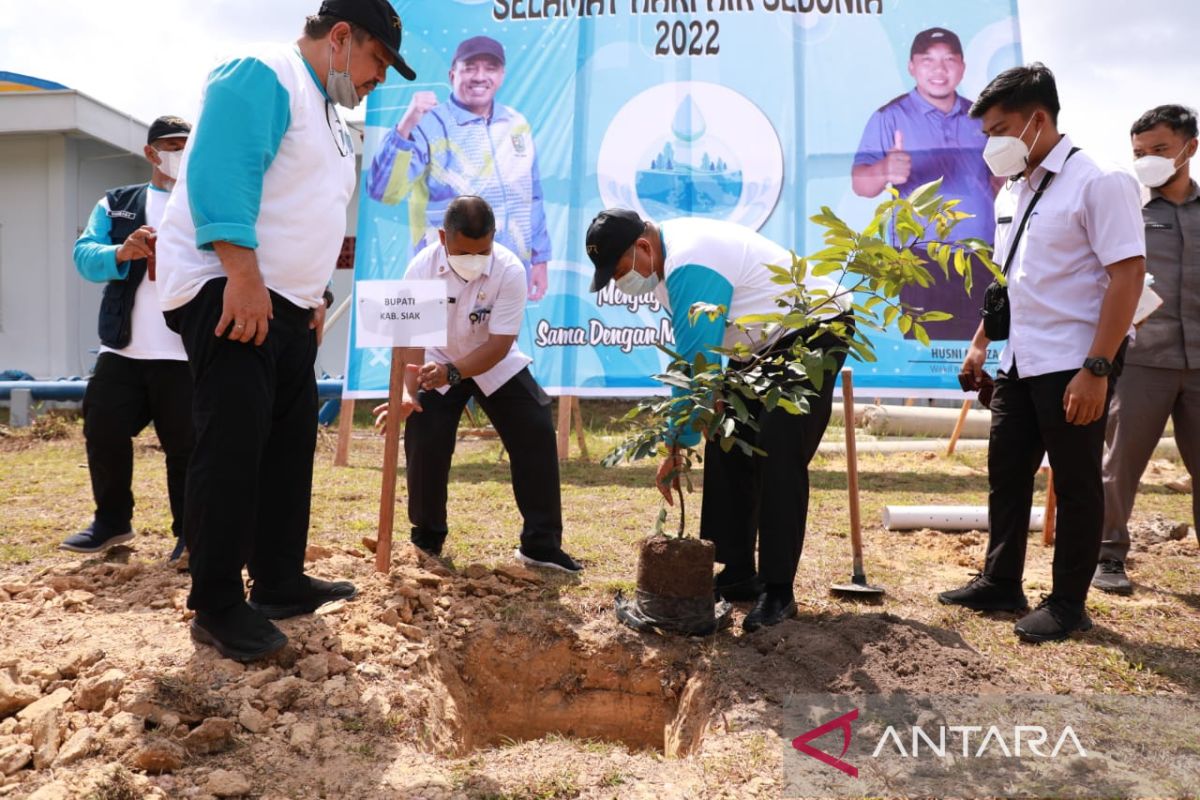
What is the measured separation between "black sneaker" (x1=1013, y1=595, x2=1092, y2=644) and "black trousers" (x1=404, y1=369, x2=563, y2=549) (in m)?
2.02

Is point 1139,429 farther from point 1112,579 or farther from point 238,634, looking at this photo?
point 238,634

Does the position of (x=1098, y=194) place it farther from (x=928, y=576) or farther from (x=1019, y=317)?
→ (x=928, y=576)

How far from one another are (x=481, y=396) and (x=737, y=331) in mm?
1307

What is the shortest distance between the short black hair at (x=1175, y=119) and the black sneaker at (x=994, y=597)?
2.13 meters

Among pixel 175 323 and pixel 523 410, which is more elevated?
pixel 175 323

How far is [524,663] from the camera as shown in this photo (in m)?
3.69

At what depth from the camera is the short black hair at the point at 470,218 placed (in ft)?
13.7

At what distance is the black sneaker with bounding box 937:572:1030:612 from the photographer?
3.93 meters

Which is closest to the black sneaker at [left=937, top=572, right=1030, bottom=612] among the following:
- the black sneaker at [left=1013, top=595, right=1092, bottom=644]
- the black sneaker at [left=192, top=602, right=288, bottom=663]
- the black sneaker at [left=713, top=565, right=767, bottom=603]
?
the black sneaker at [left=1013, top=595, right=1092, bottom=644]

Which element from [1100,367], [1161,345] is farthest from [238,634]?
[1161,345]

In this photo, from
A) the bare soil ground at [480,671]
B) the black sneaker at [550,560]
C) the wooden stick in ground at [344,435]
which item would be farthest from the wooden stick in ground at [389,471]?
the wooden stick in ground at [344,435]

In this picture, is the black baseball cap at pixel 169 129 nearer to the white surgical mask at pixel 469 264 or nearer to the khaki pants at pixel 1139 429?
the white surgical mask at pixel 469 264

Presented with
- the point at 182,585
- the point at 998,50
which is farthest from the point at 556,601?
the point at 998,50

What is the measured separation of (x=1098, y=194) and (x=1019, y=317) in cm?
51
